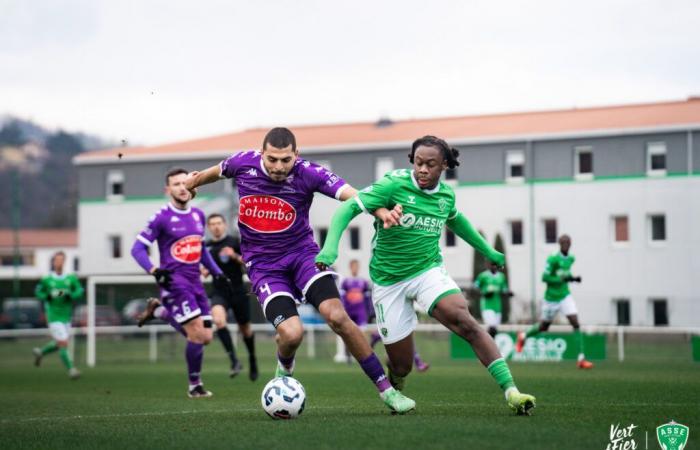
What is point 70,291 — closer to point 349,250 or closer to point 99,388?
point 99,388

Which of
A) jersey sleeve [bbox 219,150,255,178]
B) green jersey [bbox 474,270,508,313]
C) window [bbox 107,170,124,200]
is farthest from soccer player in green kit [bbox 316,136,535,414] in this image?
window [bbox 107,170,124,200]

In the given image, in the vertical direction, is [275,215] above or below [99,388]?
above

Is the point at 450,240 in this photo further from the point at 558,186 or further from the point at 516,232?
the point at 558,186

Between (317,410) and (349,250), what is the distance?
50127mm

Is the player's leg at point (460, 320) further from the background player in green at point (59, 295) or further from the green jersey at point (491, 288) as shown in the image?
the green jersey at point (491, 288)

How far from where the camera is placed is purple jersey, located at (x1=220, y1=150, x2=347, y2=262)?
995 centimetres

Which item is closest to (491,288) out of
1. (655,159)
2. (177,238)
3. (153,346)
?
(153,346)

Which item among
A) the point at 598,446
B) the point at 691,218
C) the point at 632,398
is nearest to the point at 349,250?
the point at 691,218

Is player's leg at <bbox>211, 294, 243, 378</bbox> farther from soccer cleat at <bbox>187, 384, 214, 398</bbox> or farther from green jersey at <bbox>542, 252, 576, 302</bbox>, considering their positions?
green jersey at <bbox>542, 252, 576, 302</bbox>

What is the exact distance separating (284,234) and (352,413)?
1.67m

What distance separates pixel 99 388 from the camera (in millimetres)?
17234

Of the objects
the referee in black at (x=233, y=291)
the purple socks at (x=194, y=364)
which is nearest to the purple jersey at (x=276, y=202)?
the purple socks at (x=194, y=364)

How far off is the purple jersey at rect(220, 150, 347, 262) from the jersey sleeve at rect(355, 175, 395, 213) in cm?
44

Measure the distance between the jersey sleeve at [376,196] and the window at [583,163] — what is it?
43.6 metres
